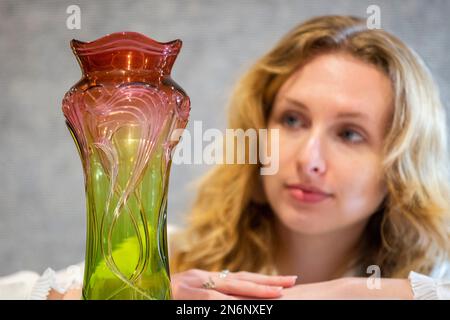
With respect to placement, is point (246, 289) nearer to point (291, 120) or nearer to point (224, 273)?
point (224, 273)

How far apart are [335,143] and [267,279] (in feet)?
0.85

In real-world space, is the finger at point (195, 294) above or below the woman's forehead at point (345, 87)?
below

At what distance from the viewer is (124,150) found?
34.6 inches

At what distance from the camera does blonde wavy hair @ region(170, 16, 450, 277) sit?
1.13 metres

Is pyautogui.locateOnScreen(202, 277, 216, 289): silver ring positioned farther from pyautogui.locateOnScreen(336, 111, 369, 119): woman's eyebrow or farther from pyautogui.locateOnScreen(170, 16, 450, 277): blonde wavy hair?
pyautogui.locateOnScreen(336, 111, 369, 119): woman's eyebrow

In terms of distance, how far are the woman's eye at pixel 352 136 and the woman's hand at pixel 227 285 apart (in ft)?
0.83

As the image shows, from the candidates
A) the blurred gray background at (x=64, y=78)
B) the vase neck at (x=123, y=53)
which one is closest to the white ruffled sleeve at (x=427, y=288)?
the blurred gray background at (x=64, y=78)

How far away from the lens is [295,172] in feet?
3.72

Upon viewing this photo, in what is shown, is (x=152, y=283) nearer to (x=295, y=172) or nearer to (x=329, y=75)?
(x=295, y=172)

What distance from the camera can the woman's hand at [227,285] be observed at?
1084 millimetres

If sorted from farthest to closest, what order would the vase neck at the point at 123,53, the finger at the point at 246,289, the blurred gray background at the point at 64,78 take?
the blurred gray background at the point at 64,78
the finger at the point at 246,289
the vase neck at the point at 123,53

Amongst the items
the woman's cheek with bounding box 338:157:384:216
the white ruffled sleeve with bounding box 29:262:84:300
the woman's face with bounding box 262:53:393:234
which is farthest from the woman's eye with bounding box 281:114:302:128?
the white ruffled sleeve with bounding box 29:262:84:300

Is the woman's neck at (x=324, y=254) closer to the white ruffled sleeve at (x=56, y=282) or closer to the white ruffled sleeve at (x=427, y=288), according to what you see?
the white ruffled sleeve at (x=427, y=288)

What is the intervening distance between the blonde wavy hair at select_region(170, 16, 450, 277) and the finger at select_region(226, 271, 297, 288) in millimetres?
61
